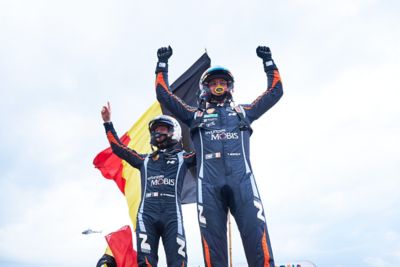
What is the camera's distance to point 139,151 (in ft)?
32.3

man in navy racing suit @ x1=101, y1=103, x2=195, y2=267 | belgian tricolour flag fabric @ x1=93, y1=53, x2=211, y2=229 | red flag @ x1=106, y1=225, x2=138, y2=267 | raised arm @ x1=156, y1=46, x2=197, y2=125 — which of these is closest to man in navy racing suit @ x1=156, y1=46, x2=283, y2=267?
raised arm @ x1=156, y1=46, x2=197, y2=125

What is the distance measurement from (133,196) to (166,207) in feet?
11.6

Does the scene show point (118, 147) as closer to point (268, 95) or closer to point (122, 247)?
point (122, 247)

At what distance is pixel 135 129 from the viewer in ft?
33.3

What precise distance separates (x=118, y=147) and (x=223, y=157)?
2208mm

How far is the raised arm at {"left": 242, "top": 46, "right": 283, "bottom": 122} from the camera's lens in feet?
18.6

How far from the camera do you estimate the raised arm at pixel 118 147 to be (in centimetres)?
649

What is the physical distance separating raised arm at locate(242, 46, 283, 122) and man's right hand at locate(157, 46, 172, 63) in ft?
4.72

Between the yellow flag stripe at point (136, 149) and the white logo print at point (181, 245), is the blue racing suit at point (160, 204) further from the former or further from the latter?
the yellow flag stripe at point (136, 149)

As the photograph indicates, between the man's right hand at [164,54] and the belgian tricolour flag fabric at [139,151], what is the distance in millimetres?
3523

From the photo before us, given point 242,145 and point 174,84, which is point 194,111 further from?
point 174,84

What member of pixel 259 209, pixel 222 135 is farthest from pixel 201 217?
pixel 222 135

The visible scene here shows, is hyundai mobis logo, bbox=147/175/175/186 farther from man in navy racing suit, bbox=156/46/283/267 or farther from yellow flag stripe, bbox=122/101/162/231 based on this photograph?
yellow flag stripe, bbox=122/101/162/231

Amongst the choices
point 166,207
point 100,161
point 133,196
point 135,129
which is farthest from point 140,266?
point 135,129
